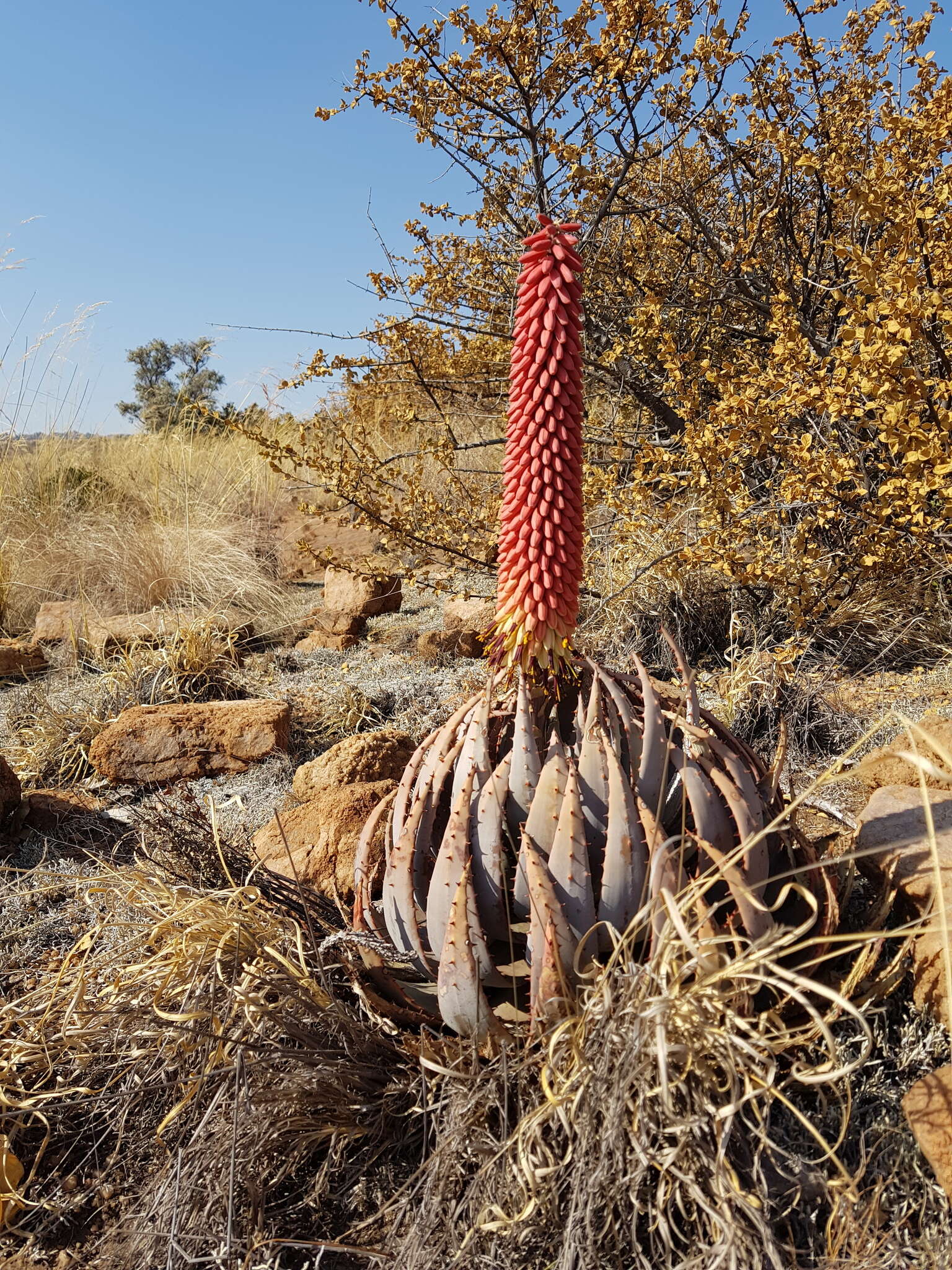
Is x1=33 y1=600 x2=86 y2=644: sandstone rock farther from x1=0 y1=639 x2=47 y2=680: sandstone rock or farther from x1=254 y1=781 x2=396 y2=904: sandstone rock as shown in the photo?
x1=254 y1=781 x2=396 y2=904: sandstone rock

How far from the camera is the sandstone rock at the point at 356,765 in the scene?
3.02 meters

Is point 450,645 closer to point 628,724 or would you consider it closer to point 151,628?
point 151,628

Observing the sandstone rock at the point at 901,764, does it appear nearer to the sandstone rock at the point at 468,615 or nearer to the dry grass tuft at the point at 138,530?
the sandstone rock at the point at 468,615

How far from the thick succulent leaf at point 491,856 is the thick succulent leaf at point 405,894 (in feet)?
0.46

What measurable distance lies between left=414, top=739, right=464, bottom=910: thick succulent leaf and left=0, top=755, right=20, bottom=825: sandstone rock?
92.0 inches

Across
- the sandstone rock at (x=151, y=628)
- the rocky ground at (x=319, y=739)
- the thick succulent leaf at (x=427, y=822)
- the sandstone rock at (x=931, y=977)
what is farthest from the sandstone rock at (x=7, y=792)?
the sandstone rock at (x=931, y=977)

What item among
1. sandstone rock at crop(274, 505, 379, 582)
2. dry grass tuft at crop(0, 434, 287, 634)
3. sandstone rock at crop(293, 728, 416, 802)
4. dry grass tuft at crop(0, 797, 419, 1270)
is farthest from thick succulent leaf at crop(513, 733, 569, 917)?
sandstone rock at crop(274, 505, 379, 582)

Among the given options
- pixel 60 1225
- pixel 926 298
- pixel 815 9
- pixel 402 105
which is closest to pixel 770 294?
pixel 815 9

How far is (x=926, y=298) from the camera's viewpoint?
309 cm

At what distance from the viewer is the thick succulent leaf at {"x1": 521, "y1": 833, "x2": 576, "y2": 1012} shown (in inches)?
60.5

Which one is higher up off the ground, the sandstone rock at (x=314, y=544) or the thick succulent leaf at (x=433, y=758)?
the sandstone rock at (x=314, y=544)

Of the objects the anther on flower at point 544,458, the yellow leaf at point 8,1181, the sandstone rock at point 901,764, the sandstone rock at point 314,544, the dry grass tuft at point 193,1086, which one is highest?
the anther on flower at point 544,458

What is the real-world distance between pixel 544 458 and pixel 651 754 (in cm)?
61

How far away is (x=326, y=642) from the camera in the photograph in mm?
5695
